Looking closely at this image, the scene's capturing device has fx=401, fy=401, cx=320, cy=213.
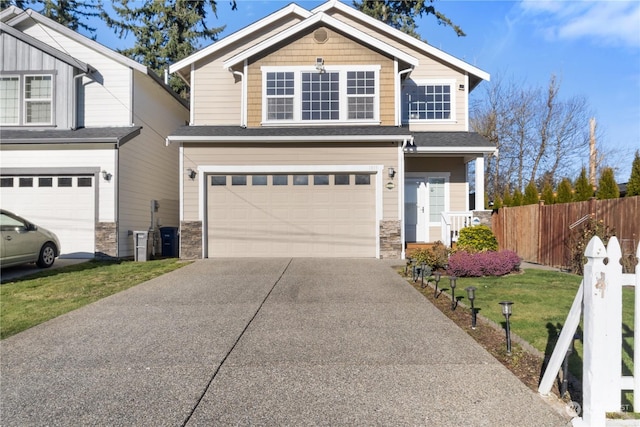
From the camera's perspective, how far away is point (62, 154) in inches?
484

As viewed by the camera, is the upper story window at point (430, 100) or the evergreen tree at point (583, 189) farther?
the upper story window at point (430, 100)

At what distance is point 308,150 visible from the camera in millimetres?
11750

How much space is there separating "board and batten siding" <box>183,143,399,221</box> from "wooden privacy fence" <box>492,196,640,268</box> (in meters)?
4.22

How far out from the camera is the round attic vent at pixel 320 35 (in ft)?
41.1

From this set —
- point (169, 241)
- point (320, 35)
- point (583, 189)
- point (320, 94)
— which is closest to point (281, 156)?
point (320, 94)

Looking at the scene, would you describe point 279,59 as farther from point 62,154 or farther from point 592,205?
point 592,205

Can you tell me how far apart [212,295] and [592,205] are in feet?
29.4

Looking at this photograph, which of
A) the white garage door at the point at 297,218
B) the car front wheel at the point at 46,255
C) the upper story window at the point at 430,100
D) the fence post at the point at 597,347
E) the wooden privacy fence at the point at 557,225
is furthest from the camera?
the upper story window at the point at 430,100

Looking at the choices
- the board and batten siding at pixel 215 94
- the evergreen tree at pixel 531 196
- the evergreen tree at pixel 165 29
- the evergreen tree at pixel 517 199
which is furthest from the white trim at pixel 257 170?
the evergreen tree at pixel 165 29

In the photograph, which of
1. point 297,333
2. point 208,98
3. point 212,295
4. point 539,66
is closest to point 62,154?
point 208,98

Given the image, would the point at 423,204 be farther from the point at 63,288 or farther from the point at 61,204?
the point at 61,204

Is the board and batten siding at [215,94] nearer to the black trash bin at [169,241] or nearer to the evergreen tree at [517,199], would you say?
the black trash bin at [169,241]

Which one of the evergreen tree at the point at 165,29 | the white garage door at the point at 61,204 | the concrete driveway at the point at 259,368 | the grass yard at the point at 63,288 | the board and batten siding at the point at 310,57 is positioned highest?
the evergreen tree at the point at 165,29

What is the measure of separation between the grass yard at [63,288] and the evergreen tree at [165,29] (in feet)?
60.0
